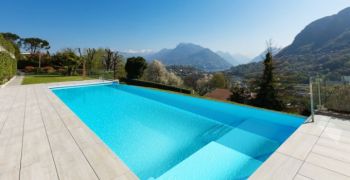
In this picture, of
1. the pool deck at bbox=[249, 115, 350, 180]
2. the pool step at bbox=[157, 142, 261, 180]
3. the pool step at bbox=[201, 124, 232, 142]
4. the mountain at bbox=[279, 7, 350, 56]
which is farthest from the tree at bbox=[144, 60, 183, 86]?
the mountain at bbox=[279, 7, 350, 56]

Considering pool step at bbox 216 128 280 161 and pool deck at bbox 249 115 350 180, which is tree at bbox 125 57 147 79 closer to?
pool step at bbox 216 128 280 161

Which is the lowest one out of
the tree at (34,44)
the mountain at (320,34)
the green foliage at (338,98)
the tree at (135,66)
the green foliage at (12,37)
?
the green foliage at (338,98)

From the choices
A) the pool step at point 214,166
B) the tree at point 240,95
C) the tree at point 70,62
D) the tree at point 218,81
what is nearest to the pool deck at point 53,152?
the pool step at point 214,166

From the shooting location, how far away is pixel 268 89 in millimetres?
12203

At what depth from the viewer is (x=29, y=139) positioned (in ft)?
10.6

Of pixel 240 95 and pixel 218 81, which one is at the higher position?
pixel 218 81

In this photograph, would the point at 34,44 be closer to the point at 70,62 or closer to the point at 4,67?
the point at 70,62

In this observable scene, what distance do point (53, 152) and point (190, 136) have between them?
116 inches

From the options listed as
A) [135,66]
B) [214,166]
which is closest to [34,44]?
[135,66]

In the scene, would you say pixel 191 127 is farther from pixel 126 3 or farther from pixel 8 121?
pixel 126 3

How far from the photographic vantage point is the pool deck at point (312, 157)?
7.04 feet

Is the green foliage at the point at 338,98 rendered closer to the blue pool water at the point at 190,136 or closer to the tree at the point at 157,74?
the blue pool water at the point at 190,136

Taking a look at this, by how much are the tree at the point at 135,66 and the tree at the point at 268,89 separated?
12.1 m

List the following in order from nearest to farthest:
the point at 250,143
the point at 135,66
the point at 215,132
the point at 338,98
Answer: the point at 250,143, the point at 338,98, the point at 215,132, the point at 135,66
